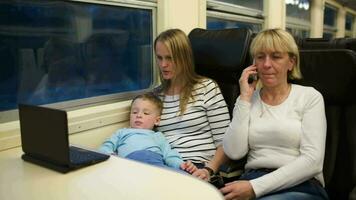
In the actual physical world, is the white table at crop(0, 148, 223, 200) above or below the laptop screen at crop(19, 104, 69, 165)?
below

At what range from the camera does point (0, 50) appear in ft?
5.13

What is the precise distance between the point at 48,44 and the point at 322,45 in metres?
1.85

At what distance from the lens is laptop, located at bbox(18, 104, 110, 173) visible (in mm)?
1107

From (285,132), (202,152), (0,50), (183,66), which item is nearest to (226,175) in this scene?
(202,152)

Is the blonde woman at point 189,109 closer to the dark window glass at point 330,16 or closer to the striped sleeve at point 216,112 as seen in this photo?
the striped sleeve at point 216,112

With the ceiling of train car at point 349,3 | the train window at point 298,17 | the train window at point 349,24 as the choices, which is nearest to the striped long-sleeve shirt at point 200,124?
the train window at point 298,17

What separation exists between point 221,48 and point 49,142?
105 centimetres

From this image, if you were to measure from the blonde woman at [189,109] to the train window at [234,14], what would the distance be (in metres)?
1.01

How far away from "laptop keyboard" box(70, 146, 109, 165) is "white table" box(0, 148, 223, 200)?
0.03 meters

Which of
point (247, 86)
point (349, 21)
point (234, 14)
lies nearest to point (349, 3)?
point (349, 21)

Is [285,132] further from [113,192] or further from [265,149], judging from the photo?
[113,192]

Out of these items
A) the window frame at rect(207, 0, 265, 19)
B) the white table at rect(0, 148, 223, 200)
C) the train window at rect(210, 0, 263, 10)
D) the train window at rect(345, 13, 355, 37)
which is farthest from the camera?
the train window at rect(345, 13, 355, 37)

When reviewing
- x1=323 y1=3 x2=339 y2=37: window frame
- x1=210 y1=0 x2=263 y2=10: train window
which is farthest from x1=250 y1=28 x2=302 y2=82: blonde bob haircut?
x1=323 y1=3 x2=339 y2=37: window frame

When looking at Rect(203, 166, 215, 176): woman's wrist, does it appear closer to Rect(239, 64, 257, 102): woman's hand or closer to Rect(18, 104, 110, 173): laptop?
Rect(239, 64, 257, 102): woman's hand
